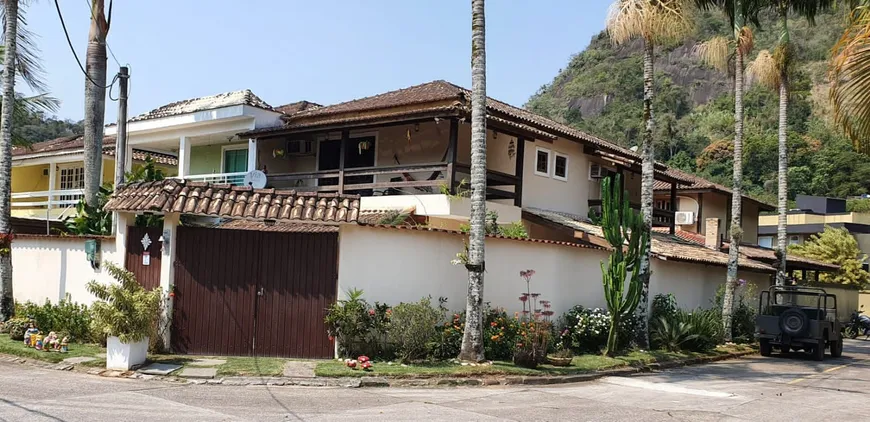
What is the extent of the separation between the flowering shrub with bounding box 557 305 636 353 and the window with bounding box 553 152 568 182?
7.43 metres

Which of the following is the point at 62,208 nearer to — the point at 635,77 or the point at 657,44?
the point at 657,44

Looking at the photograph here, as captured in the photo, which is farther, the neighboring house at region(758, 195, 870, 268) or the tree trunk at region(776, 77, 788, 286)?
the neighboring house at region(758, 195, 870, 268)

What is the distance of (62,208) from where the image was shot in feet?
87.3

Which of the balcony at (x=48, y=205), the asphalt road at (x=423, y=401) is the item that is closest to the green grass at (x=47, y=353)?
the asphalt road at (x=423, y=401)

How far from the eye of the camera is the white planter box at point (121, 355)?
38.7ft

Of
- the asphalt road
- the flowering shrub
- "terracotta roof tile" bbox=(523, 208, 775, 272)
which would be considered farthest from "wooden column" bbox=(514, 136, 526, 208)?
the asphalt road

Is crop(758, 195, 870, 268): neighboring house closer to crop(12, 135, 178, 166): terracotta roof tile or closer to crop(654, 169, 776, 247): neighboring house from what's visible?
crop(654, 169, 776, 247): neighboring house

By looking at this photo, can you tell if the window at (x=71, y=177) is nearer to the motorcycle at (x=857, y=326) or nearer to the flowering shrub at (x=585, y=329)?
the flowering shrub at (x=585, y=329)

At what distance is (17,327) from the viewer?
14297mm

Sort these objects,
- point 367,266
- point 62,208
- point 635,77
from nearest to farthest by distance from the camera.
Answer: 1. point 367,266
2. point 62,208
3. point 635,77

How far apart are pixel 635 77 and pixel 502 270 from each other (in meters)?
92.9

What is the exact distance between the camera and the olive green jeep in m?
18.6

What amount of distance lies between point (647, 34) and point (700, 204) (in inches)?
644

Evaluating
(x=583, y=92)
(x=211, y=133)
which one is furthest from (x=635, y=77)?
(x=211, y=133)
